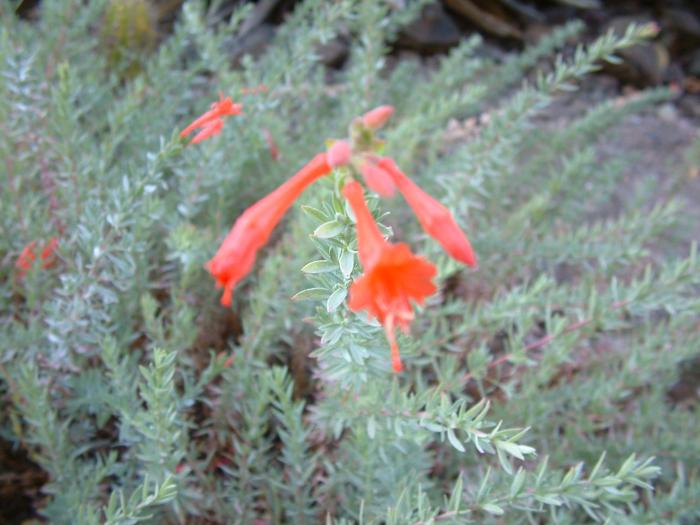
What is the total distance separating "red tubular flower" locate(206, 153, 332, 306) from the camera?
968 mm

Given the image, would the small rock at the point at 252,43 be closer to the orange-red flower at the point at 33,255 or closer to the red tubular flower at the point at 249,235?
the orange-red flower at the point at 33,255

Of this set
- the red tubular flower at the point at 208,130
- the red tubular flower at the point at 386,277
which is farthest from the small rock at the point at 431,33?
the red tubular flower at the point at 386,277

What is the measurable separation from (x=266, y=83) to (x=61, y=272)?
870mm

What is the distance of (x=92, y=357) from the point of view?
191 centimetres

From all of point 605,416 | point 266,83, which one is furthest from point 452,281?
point 266,83

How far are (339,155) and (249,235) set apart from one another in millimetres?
187

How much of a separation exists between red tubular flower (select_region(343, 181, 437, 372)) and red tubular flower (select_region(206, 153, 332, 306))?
0.08 metres

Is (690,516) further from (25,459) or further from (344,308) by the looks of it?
(25,459)

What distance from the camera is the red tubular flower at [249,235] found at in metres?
0.97

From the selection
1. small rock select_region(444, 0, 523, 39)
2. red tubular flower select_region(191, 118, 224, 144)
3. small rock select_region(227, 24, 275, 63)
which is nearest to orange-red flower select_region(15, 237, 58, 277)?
red tubular flower select_region(191, 118, 224, 144)

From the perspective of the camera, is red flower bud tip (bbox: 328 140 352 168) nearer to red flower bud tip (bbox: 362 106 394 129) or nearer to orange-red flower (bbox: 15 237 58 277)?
red flower bud tip (bbox: 362 106 394 129)

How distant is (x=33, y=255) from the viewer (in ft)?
5.99

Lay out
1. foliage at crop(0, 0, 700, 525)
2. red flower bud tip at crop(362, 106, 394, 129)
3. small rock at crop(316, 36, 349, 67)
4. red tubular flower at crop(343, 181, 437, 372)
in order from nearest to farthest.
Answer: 1. red tubular flower at crop(343, 181, 437, 372)
2. red flower bud tip at crop(362, 106, 394, 129)
3. foliage at crop(0, 0, 700, 525)
4. small rock at crop(316, 36, 349, 67)

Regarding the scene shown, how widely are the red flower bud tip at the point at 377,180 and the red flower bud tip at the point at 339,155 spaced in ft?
0.10
